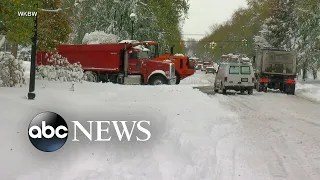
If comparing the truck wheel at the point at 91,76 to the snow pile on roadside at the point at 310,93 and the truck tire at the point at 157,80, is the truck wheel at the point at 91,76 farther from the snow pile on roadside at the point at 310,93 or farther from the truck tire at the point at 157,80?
the snow pile on roadside at the point at 310,93

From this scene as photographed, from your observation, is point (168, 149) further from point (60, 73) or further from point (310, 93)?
point (310, 93)

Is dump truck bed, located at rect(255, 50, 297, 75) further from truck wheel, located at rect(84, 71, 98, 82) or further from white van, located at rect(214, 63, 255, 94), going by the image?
truck wheel, located at rect(84, 71, 98, 82)

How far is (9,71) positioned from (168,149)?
26.9ft

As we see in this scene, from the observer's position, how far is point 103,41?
32344 millimetres

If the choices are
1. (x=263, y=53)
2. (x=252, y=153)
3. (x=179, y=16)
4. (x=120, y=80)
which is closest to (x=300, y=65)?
(x=179, y=16)

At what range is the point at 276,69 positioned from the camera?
30469 millimetres

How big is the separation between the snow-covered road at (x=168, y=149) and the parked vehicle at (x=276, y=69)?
16370 mm

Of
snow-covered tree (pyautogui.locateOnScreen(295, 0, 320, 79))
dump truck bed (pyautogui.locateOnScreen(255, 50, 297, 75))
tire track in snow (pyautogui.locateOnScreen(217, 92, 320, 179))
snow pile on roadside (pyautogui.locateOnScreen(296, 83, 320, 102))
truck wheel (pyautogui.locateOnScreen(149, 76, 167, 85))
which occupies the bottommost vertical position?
tire track in snow (pyautogui.locateOnScreen(217, 92, 320, 179))

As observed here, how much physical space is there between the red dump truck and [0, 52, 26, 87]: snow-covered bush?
12.2 meters

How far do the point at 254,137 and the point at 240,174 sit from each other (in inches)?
138

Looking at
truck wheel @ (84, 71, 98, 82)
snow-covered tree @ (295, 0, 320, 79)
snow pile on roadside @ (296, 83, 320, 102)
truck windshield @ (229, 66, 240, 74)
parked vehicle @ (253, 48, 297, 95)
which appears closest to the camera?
truck windshield @ (229, 66, 240, 74)

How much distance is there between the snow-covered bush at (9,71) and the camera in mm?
14125

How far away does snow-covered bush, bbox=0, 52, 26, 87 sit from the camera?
14.1 metres

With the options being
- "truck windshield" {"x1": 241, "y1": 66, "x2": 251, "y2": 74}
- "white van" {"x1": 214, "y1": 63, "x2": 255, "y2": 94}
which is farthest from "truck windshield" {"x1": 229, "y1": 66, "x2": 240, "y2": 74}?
"truck windshield" {"x1": 241, "y1": 66, "x2": 251, "y2": 74}
